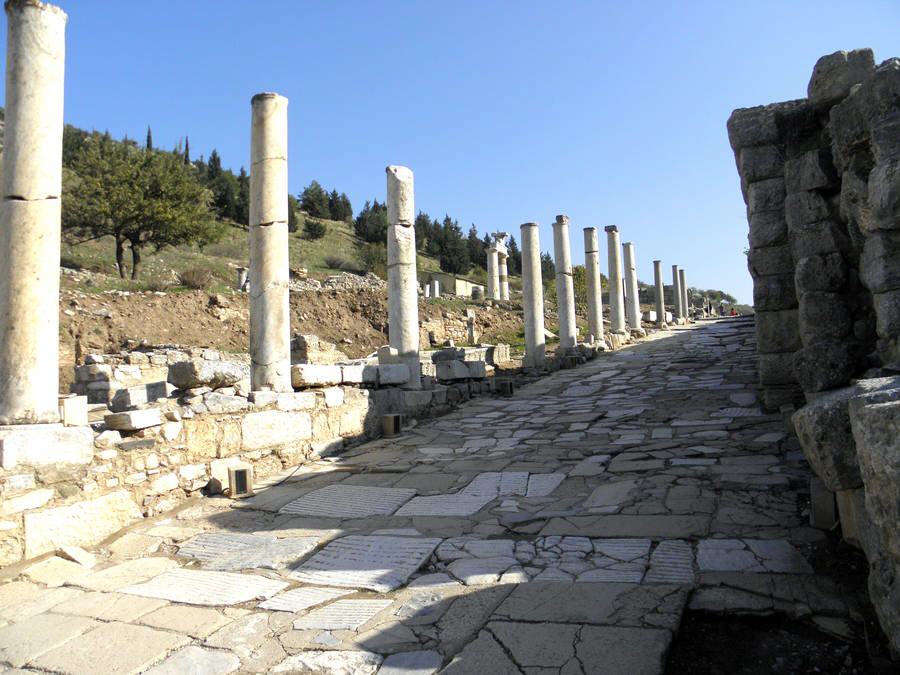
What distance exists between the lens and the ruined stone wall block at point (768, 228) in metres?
7.91

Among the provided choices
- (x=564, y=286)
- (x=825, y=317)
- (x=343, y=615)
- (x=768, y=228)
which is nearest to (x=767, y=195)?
(x=768, y=228)

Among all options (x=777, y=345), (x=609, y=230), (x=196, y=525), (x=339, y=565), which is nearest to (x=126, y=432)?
(x=196, y=525)

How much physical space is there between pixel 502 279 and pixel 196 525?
109ft

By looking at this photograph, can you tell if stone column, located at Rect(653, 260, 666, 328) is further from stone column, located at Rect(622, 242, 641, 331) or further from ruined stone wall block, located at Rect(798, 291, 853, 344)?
ruined stone wall block, located at Rect(798, 291, 853, 344)

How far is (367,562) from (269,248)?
5113 millimetres

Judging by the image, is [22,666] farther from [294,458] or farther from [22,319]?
[294,458]

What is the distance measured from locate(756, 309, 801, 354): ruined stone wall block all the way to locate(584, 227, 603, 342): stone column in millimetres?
13085

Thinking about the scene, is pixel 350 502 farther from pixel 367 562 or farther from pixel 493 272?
pixel 493 272

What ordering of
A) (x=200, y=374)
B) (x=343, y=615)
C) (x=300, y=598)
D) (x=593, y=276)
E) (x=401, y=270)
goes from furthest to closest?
(x=593, y=276), (x=401, y=270), (x=200, y=374), (x=300, y=598), (x=343, y=615)

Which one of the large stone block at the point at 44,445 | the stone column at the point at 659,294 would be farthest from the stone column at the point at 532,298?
the stone column at the point at 659,294

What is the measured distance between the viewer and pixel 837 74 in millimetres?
6062

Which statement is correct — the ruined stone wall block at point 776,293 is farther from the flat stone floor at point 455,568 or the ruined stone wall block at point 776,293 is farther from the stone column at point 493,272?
the stone column at point 493,272

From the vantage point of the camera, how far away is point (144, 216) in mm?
29609

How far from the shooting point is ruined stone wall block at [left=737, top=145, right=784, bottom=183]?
25.8 ft
